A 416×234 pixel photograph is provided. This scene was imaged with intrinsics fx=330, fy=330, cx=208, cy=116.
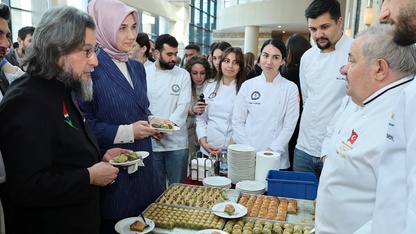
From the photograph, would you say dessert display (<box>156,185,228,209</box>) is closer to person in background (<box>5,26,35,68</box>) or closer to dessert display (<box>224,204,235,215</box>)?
dessert display (<box>224,204,235,215</box>)

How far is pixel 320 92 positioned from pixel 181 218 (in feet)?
4.45

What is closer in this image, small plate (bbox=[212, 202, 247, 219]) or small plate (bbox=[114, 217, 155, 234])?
small plate (bbox=[114, 217, 155, 234])

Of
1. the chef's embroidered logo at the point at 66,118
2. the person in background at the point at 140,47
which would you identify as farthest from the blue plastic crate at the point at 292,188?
the person in background at the point at 140,47

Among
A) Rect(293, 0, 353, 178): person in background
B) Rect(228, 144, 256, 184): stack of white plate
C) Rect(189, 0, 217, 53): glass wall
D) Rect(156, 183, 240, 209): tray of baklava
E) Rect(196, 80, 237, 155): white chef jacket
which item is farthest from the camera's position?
Rect(189, 0, 217, 53): glass wall

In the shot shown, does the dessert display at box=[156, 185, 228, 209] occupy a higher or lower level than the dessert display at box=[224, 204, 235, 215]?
lower

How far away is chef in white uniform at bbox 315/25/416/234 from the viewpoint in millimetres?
1183

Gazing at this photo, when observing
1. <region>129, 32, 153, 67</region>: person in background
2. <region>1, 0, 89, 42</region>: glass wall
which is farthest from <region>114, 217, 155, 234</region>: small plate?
<region>1, 0, 89, 42</region>: glass wall

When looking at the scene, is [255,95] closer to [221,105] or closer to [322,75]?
[221,105]

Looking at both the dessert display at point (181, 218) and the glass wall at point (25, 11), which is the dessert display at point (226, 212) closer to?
the dessert display at point (181, 218)

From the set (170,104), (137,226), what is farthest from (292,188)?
(170,104)

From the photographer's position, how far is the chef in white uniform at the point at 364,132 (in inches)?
46.6

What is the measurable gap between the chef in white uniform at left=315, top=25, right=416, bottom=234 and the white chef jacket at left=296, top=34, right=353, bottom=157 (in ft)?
3.15

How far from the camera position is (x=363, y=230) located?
986 mm

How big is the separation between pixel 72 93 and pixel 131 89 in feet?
1.17
